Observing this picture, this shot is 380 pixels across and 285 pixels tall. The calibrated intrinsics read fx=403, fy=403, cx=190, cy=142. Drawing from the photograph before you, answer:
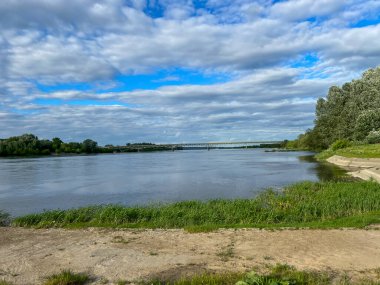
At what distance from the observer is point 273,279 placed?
741 centimetres

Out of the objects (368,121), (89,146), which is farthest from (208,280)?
(89,146)

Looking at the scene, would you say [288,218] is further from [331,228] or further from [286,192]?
[286,192]

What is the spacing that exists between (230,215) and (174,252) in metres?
A: 5.56

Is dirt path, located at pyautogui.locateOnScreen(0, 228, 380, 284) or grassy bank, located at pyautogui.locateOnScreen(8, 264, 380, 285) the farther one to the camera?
dirt path, located at pyautogui.locateOnScreen(0, 228, 380, 284)

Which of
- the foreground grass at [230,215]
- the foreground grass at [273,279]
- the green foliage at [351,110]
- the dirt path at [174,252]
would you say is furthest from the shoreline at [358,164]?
the foreground grass at [273,279]

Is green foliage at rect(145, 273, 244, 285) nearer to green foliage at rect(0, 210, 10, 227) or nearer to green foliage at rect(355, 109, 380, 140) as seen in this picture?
green foliage at rect(0, 210, 10, 227)

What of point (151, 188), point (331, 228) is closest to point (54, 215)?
point (331, 228)

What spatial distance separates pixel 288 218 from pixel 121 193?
1500 centimetres

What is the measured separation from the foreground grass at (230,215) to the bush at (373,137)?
4014cm

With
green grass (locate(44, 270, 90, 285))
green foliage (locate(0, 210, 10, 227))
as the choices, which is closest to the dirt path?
green grass (locate(44, 270, 90, 285))

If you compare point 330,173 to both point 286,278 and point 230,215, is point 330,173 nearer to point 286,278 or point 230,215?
point 230,215

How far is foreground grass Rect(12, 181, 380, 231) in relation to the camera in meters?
14.0

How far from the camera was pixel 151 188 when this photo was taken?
29.9 metres

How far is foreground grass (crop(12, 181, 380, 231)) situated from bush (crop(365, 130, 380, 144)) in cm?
4014
